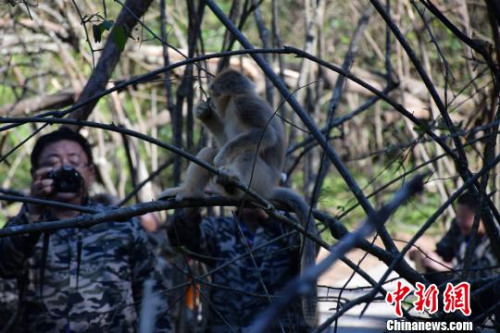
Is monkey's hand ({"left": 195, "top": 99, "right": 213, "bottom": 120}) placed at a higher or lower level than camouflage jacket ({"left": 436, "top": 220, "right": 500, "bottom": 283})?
higher

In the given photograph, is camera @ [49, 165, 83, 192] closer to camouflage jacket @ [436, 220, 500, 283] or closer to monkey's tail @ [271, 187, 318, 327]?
monkey's tail @ [271, 187, 318, 327]

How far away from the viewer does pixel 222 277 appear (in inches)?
181

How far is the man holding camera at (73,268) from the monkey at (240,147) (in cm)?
40

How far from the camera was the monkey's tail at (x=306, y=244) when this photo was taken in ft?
9.70

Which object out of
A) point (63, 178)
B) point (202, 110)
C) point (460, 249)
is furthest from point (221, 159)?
point (460, 249)

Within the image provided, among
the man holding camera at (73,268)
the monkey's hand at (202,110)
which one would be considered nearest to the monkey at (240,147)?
the monkey's hand at (202,110)

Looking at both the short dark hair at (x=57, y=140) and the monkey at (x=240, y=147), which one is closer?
the monkey at (x=240, y=147)

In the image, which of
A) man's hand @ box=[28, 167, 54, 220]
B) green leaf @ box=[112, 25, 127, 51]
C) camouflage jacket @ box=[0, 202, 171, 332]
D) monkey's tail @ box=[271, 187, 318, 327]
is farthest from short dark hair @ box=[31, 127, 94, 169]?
green leaf @ box=[112, 25, 127, 51]

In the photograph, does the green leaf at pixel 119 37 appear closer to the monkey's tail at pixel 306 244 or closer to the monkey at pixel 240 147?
the monkey's tail at pixel 306 244

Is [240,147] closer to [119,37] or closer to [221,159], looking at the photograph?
[221,159]

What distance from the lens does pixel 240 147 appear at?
4.58 metres

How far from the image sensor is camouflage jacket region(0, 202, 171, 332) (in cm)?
413

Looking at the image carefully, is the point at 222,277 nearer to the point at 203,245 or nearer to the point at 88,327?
the point at 203,245

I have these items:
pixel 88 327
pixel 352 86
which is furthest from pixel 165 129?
pixel 88 327
